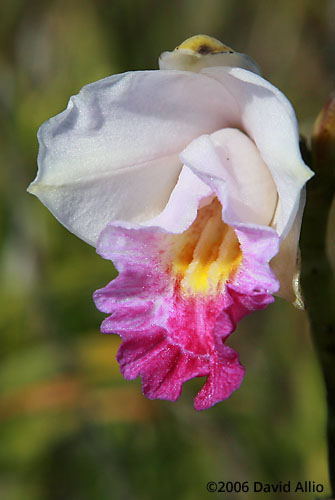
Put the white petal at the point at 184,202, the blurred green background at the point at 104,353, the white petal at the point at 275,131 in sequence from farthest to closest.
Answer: the blurred green background at the point at 104,353 → the white petal at the point at 184,202 → the white petal at the point at 275,131

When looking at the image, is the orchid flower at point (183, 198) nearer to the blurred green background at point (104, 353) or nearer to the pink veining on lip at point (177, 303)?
the pink veining on lip at point (177, 303)

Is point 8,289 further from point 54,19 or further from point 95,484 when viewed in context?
point 54,19

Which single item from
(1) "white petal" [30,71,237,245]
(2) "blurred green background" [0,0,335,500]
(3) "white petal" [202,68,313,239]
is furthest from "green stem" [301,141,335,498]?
(2) "blurred green background" [0,0,335,500]

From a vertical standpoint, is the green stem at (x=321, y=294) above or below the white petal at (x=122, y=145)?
below

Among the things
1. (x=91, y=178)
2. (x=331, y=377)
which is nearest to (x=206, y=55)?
(x=91, y=178)

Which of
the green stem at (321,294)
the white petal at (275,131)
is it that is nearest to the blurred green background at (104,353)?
the green stem at (321,294)

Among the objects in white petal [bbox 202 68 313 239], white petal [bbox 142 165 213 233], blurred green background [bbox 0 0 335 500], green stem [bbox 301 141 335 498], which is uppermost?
white petal [bbox 202 68 313 239]

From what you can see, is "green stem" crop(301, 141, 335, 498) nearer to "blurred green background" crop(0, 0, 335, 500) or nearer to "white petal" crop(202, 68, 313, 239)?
"white petal" crop(202, 68, 313, 239)

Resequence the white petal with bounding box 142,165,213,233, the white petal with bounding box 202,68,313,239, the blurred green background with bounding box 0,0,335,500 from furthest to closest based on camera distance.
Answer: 1. the blurred green background with bounding box 0,0,335,500
2. the white petal with bounding box 142,165,213,233
3. the white petal with bounding box 202,68,313,239
